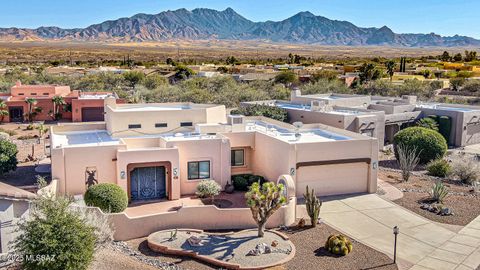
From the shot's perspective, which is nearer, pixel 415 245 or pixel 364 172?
pixel 415 245

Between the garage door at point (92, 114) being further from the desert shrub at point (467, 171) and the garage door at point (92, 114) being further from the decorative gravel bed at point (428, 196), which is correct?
the desert shrub at point (467, 171)

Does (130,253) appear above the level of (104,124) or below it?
below

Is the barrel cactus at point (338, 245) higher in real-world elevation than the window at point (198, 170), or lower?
lower

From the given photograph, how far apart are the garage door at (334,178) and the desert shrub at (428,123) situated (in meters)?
15.2

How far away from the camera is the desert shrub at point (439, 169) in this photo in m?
29.3

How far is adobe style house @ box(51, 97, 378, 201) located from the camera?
2378 cm

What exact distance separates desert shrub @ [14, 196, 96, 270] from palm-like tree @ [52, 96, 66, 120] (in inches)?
1432

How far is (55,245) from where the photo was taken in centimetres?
1423

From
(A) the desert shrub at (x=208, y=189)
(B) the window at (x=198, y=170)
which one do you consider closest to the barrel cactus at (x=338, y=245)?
(A) the desert shrub at (x=208, y=189)

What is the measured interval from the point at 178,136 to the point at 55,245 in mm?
14276

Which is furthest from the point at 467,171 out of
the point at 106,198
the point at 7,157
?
the point at 7,157

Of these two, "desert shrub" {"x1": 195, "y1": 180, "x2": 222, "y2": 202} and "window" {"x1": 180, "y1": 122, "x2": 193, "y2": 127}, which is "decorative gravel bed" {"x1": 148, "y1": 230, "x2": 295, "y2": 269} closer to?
"desert shrub" {"x1": 195, "y1": 180, "x2": 222, "y2": 202}

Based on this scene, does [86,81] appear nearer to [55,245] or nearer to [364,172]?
[364,172]

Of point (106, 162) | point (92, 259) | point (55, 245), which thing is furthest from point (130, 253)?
point (106, 162)
